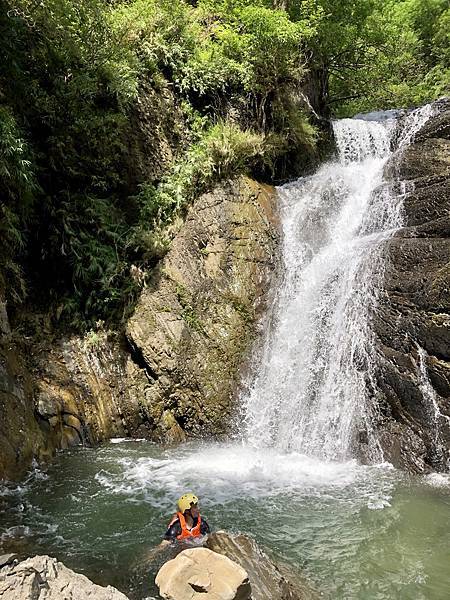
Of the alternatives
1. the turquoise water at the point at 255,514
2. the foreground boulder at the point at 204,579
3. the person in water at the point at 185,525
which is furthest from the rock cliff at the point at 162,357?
the foreground boulder at the point at 204,579

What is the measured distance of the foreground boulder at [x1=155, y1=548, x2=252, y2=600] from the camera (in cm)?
356

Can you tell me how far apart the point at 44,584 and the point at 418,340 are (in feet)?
21.2

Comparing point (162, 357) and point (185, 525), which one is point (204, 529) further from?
point (162, 357)

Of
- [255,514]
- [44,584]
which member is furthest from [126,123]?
[44,584]

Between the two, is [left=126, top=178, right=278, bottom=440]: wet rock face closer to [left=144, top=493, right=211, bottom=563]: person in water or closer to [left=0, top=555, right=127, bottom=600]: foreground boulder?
[left=144, top=493, right=211, bottom=563]: person in water

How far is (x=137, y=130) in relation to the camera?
11.4 metres

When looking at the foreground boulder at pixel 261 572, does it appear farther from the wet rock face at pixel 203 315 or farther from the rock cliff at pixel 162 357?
the wet rock face at pixel 203 315

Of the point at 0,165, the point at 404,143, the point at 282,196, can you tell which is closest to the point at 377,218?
the point at 282,196

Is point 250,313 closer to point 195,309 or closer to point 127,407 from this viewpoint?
point 195,309

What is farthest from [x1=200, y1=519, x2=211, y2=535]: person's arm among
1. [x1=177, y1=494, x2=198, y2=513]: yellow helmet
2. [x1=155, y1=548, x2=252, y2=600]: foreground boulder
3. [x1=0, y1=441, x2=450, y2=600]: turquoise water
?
[x1=155, y1=548, x2=252, y2=600]: foreground boulder

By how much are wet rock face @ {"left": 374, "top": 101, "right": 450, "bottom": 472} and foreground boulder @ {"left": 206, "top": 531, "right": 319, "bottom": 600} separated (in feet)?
11.2

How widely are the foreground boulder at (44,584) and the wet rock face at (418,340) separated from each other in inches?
211

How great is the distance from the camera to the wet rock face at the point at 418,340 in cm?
750

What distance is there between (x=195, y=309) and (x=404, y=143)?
303 inches
